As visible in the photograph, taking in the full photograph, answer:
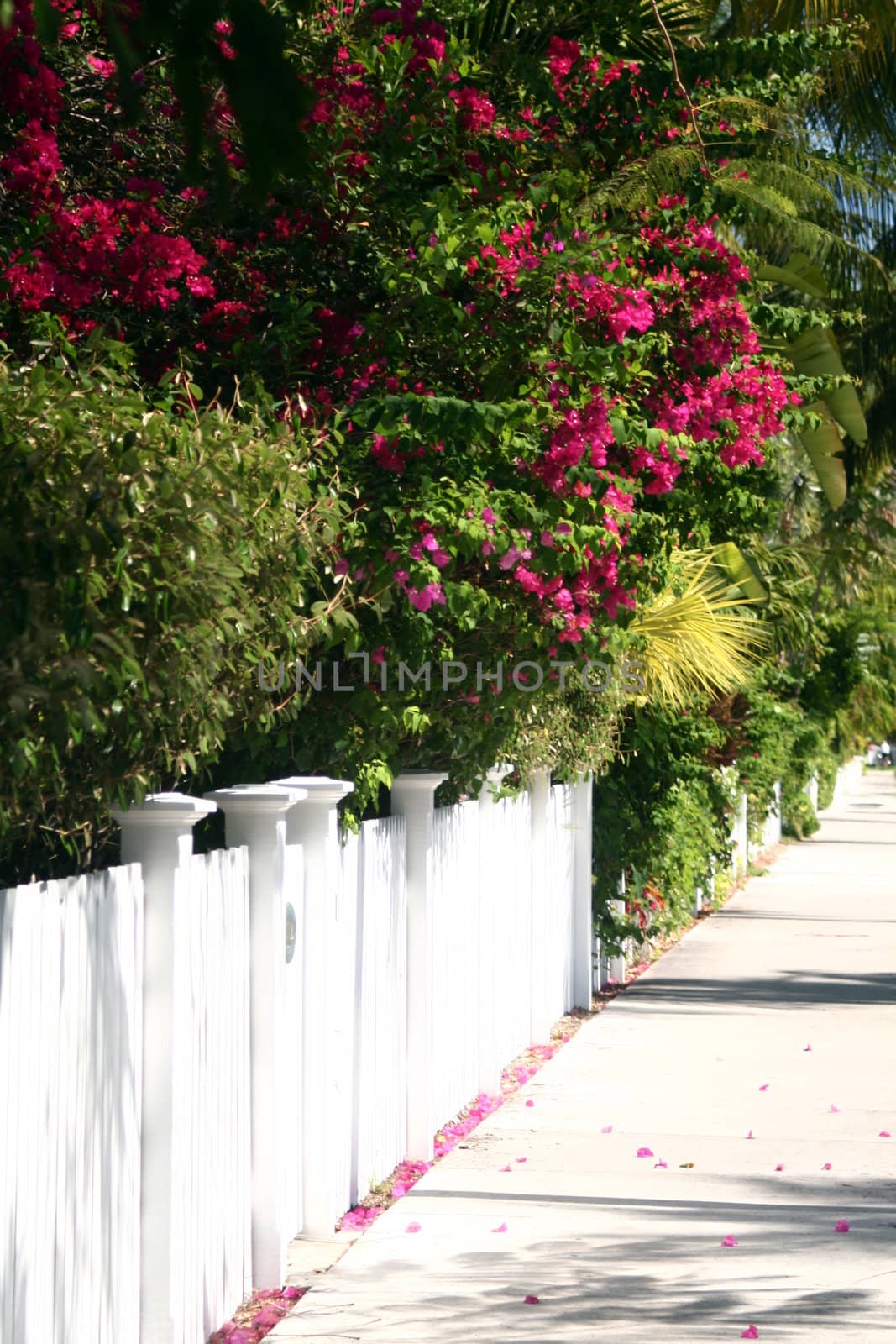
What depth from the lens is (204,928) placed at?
18.6 feet

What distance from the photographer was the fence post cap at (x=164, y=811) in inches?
201

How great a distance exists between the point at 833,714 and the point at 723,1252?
2970 centimetres

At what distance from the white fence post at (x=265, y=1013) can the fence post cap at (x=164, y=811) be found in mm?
1000

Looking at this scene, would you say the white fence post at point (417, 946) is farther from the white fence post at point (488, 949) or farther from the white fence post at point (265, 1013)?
the white fence post at point (265, 1013)

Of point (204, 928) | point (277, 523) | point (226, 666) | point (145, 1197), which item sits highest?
point (277, 523)

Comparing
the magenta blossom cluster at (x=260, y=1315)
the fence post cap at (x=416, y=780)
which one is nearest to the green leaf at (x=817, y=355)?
the fence post cap at (x=416, y=780)

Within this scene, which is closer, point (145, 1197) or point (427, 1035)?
point (145, 1197)

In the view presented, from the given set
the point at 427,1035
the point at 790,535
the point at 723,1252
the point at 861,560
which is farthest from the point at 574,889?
the point at 790,535

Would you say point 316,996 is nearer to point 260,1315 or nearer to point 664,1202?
point 260,1315

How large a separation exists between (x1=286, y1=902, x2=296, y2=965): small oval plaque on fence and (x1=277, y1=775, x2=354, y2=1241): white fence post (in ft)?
0.71

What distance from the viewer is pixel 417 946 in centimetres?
834

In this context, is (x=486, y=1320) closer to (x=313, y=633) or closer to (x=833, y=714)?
(x=313, y=633)

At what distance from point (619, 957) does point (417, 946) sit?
20.7ft

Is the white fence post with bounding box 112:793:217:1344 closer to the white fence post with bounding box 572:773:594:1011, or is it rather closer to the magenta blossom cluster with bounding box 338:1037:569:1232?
the magenta blossom cluster with bounding box 338:1037:569:1232
